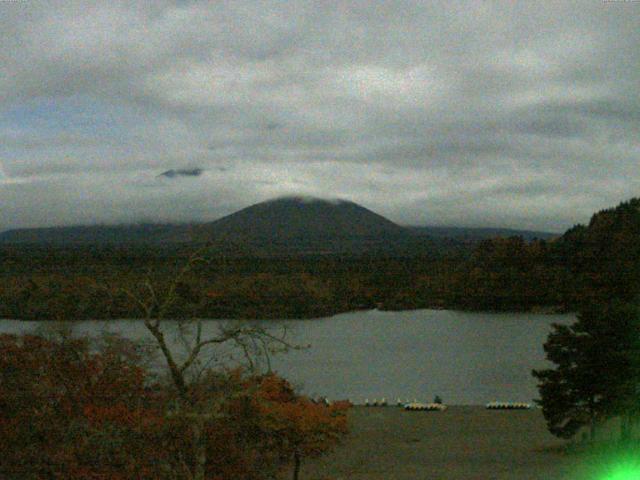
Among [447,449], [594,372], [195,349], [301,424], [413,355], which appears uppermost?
[195,349]

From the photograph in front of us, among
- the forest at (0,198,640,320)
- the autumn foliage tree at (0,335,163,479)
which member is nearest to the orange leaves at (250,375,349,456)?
the autumn foliage tree at (0,335,163,479)

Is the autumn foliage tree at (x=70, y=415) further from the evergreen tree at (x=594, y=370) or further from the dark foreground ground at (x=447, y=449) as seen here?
the evergreen tree at (x=594, y=370)

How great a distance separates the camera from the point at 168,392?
7641mm

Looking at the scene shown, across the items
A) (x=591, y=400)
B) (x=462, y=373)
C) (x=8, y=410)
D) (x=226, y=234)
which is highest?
(x=226, y=234)

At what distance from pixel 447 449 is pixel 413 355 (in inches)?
882

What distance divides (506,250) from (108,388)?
57.0 meters

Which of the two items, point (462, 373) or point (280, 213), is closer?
point (462, 373)

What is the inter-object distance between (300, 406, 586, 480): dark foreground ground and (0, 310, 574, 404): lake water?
269 centimetres

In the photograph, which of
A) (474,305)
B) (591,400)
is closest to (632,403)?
(591,400)

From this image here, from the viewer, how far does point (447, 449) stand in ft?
53.5

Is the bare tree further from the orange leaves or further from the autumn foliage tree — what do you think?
the orange leaves

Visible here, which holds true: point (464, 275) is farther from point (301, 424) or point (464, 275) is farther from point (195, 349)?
point (195, 349)

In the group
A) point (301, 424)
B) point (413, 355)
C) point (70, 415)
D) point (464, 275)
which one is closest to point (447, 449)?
point (301, 424)

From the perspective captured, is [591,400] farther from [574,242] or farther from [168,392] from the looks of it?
[574,242]
